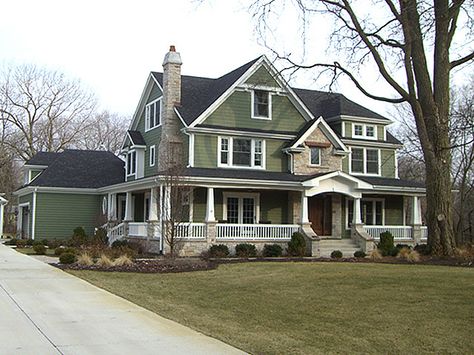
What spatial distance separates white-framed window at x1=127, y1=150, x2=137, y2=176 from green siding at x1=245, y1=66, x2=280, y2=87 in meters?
8.57

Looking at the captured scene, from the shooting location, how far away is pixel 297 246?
27062mm

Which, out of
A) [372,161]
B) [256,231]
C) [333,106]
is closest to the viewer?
[256,231]

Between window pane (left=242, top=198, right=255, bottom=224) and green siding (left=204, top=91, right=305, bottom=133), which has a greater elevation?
green siding (left=204, top=91, right=305, bottom=133)

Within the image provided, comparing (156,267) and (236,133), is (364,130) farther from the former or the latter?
(156,267)

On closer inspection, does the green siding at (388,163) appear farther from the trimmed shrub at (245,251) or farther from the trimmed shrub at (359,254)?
the trimmed shrub at (245,251)

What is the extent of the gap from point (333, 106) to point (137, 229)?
14349mm

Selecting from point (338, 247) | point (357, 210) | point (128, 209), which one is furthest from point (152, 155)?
point (357, 210)

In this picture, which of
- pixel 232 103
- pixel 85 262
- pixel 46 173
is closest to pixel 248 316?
pixel 85 262

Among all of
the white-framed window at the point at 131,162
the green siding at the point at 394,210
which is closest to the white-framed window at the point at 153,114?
the white-framed window at the point at 131,162

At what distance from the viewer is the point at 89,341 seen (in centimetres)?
872

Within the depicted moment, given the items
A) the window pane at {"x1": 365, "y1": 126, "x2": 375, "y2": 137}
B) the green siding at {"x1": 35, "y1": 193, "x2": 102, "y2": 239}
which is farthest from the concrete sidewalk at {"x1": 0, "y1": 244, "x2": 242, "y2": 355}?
the window pane at {"x1": 365, "y1": 126, "x2": 375, "y2": 137}

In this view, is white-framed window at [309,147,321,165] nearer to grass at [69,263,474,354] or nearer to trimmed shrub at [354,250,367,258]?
trimmed shrub at [354,250,367,258]

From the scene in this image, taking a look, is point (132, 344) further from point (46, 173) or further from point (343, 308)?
point (46, 173)

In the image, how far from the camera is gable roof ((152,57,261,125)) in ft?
98.4
